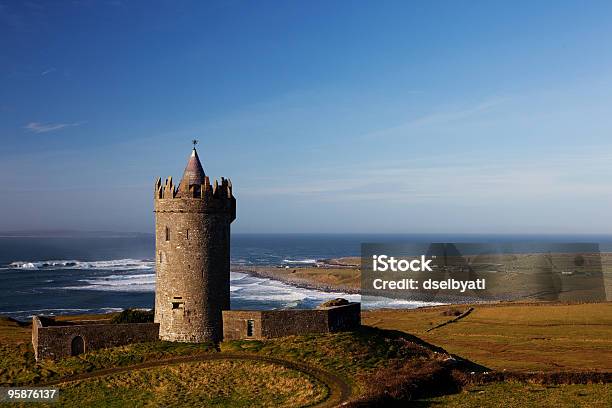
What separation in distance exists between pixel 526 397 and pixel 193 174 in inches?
884

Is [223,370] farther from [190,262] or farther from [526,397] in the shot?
[526,397]

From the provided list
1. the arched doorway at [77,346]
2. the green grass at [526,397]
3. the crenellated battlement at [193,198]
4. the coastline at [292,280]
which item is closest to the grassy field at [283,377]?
the green grass at [526,397]

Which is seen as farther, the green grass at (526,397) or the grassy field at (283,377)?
the grassy field at (283,377)

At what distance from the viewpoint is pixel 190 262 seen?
112ft

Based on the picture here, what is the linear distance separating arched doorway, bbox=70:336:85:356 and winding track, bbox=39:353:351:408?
8.27 feet

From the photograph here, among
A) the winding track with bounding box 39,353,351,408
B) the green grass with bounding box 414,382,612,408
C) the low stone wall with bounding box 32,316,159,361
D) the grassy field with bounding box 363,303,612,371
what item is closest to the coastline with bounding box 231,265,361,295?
the grassy field with bounding box 363,303,612,371

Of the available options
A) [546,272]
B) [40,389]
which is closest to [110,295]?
[40,389]

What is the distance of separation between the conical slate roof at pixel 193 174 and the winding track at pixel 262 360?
10.2 meters

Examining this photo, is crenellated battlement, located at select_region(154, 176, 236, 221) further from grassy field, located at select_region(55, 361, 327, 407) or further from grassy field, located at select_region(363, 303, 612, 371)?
grassy field, located at select_region(363, 303, 612, 371)

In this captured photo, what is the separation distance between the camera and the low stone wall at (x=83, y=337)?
32844 mm

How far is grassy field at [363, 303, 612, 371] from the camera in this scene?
48.2m

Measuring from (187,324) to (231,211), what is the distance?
7574 mm

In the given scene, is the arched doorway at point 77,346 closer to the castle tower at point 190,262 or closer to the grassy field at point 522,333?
the castle tower at point 190,262

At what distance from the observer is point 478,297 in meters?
114
